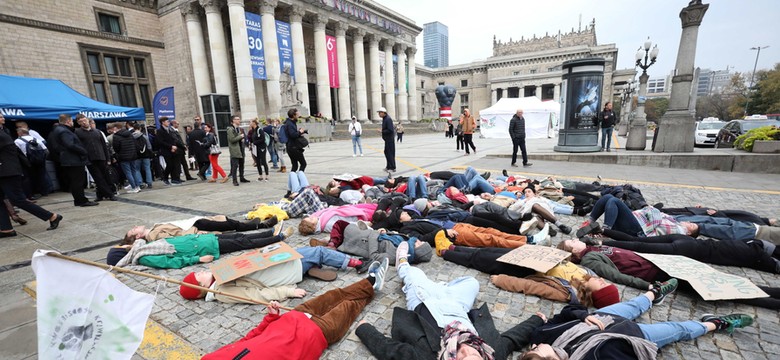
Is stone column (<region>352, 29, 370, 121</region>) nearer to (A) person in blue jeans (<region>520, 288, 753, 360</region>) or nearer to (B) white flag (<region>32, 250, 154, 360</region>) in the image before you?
(A) person in blue jeans (<region>520, 288, 753, 360</region>)

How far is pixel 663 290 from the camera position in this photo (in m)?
2.89

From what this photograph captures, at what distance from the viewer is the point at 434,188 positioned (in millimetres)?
6727

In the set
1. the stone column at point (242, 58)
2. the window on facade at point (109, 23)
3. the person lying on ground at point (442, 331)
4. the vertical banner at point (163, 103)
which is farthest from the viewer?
the stone column at point (242, 58)

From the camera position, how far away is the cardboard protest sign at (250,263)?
9.82ft

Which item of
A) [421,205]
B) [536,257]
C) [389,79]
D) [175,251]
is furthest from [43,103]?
[389,79]

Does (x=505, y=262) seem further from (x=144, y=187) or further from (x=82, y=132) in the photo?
(x=144, y=187)

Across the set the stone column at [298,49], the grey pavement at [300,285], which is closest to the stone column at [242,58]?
the stone column at [298,49]

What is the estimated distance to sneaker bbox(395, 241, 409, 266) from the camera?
3.68 m

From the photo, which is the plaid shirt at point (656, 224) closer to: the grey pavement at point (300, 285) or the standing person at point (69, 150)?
the grey pavement at point (300, 285)

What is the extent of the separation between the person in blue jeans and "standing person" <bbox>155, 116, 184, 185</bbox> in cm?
1083

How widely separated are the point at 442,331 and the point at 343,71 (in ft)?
118

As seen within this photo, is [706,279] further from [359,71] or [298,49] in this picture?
[359,71]

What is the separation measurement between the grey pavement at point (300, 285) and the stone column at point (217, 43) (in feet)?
67.7

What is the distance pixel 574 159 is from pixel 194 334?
486 inches
